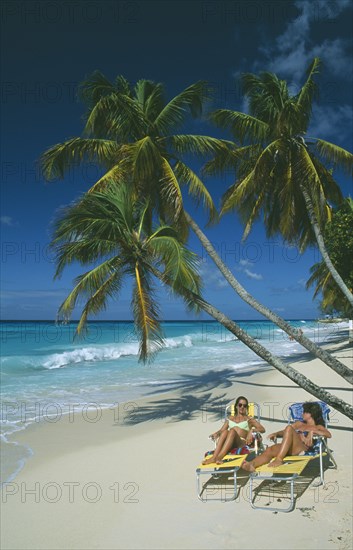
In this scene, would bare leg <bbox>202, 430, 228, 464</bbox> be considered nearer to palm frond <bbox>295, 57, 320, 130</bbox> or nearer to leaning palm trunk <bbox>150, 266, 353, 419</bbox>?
leaning palm trunk <bbox>150, 266, 353, 419</bbox>

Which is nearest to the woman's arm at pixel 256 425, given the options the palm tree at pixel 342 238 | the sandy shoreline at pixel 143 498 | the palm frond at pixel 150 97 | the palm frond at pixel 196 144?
the sandy shoreline at pixel 143 498

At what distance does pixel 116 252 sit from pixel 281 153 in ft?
14.3

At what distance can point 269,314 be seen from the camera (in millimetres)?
7527

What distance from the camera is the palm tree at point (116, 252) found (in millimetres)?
7172

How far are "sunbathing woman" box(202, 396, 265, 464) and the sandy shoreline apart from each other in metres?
0.63

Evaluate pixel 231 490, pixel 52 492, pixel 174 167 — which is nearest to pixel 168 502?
pixel 231 490

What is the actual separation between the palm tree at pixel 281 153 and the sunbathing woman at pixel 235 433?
3.61 m

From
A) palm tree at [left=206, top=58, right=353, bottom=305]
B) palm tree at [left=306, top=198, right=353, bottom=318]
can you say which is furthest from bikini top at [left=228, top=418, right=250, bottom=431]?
palm tree at [left=306, top=198, right=353, bottom=318]

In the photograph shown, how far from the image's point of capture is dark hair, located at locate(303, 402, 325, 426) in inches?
267

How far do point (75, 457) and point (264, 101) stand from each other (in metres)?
8.12

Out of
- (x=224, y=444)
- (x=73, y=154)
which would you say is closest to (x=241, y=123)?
(x=73, y=154)

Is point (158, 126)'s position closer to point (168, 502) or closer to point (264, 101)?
point (264, 101)

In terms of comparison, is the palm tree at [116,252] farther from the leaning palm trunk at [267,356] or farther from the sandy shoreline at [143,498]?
the sandy shoreline at [143,498]

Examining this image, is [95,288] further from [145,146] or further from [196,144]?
[196,144]
